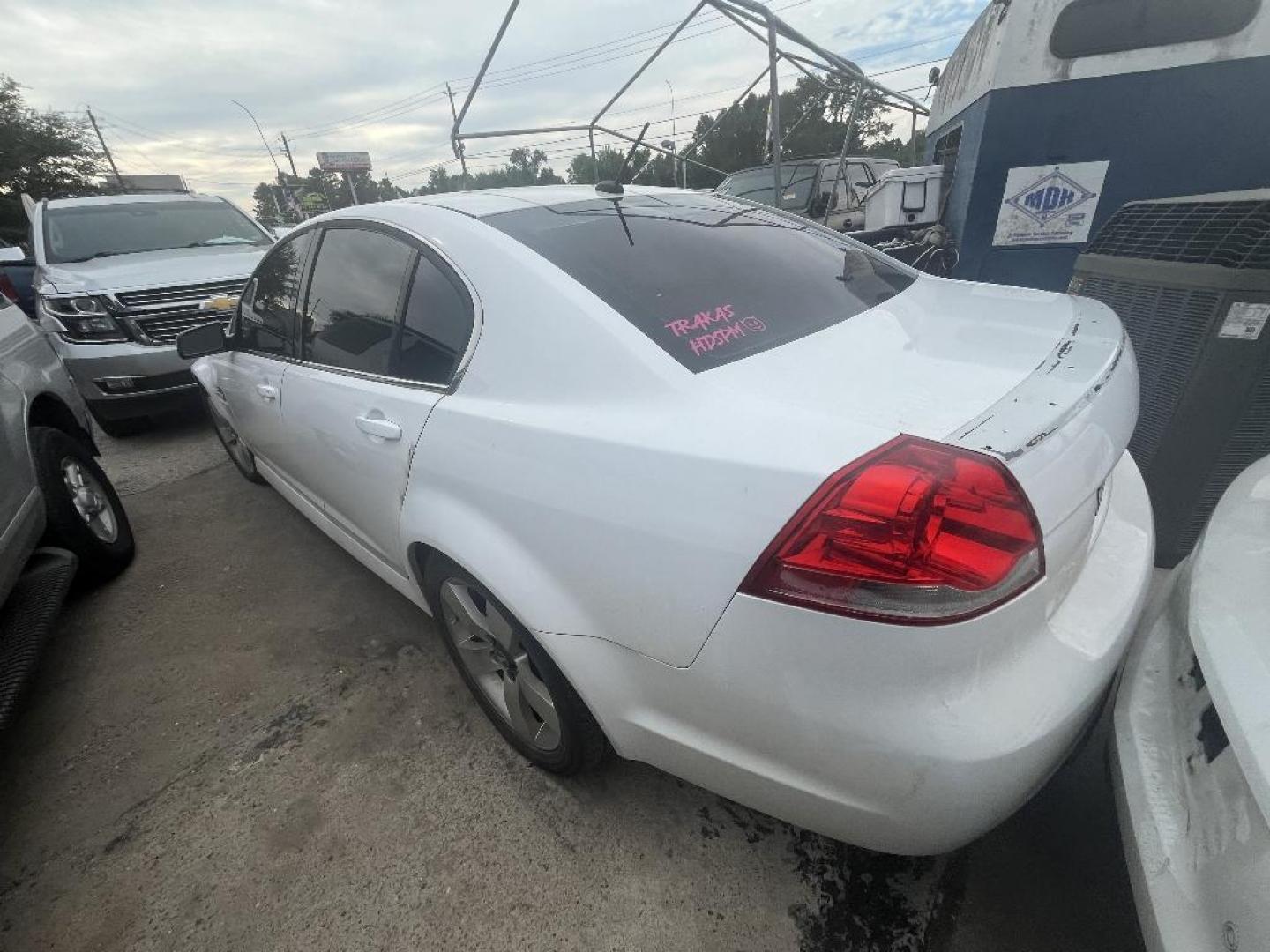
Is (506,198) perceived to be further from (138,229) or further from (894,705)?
(138,229)

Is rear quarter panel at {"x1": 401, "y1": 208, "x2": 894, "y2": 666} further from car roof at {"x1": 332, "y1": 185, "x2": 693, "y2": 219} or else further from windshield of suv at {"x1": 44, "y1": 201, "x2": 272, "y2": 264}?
windshield of suv at {"x1": 44, "y1": 201, "x2": 272, "y2": 264}

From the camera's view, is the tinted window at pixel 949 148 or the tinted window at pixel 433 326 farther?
the tinted window at pixel 949 148

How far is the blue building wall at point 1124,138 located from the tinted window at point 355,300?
4.24 metres

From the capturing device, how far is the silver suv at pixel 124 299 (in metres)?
4.31

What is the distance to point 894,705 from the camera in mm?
1025

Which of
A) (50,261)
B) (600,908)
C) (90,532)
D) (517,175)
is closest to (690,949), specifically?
(600,908)

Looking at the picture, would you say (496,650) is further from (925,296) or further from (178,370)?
(178,370)

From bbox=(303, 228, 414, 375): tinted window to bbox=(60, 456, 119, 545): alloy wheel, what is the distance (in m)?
1.52

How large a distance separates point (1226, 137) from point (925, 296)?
362cm

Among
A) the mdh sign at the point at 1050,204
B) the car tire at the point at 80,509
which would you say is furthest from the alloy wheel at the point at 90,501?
the mdh sign at the point at 1050,204

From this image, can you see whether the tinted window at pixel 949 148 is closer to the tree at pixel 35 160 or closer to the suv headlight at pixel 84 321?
the suv headlight at pixel 84 321

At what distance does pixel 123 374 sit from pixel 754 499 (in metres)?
5.07

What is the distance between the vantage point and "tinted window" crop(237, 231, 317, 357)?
247 centimetres

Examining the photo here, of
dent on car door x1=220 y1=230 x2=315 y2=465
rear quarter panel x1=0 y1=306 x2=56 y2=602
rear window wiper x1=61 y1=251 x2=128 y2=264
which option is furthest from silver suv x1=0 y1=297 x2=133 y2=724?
rear window wiper x1=61 y1=251 x2=128 y2=264
